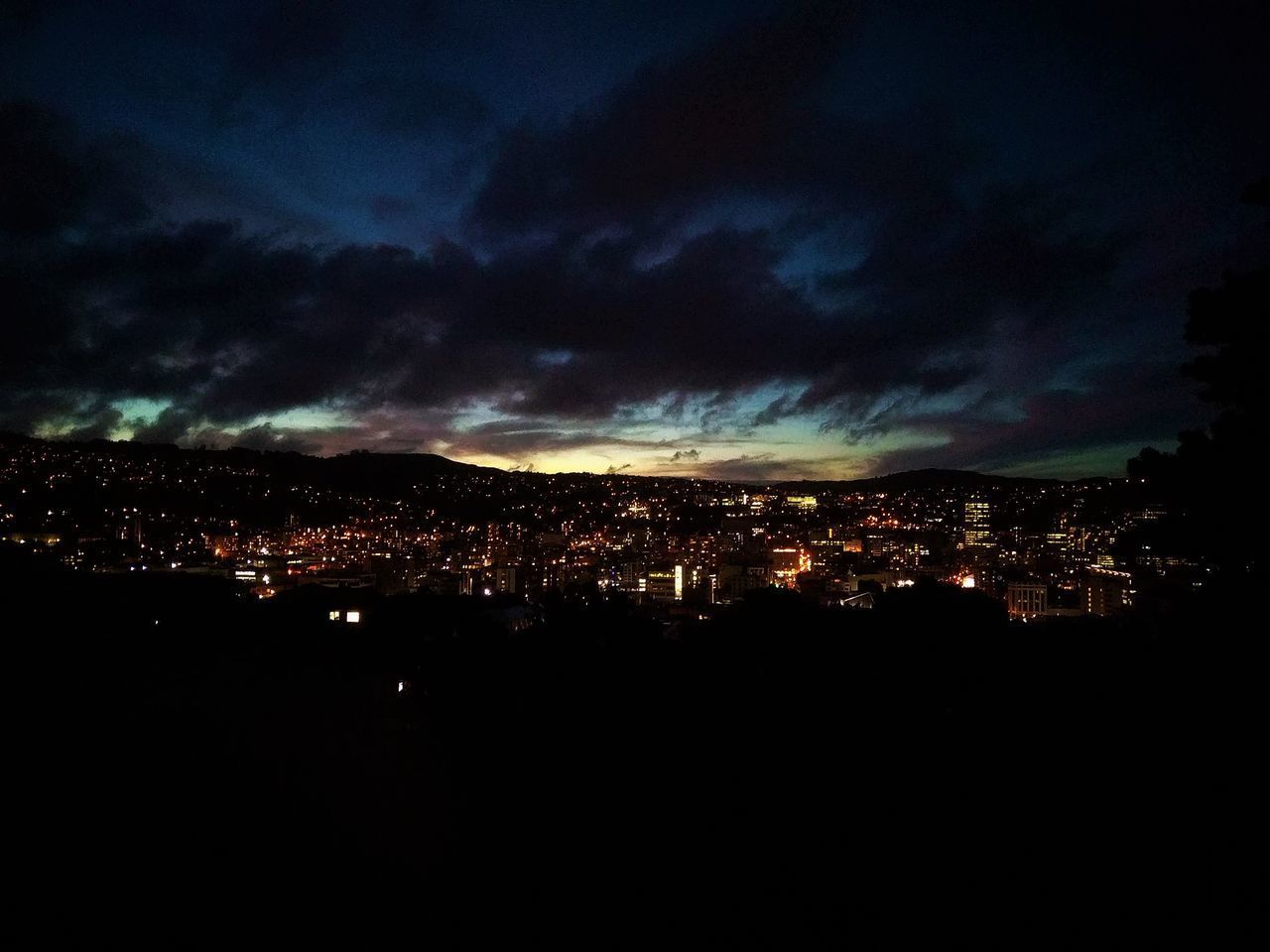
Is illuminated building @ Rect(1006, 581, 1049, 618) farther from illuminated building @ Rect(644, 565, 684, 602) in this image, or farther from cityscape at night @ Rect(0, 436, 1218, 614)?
illuminated building @ Rect(644, 565, 684, 602)

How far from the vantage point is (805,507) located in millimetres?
61781

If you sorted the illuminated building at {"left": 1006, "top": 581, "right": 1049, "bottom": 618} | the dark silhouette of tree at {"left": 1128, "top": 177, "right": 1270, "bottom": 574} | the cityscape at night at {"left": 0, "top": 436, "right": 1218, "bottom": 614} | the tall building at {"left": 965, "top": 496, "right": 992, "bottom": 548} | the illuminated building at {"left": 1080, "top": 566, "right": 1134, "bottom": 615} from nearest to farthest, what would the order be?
the dark silhouette of tree at {"left": 1128, "top": 177, "right": 1270, "bottom": 574} → the illuminated building at {"left": 1080, "top": 566, "right": 1134, "bottom": 615} → the illuminated building at {"left": 1006, "top": 581, "right": 1049, "bottom": 618} → the cityscape at night at {"left": 0, "top": 436, "right": 1218, "bottom": 614} → the tall building at {"left": 965, "top": 496, "right": 992, "bottom": 548}

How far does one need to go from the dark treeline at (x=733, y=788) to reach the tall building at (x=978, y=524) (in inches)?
1647

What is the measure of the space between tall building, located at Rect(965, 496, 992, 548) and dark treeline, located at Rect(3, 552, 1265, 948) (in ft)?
137

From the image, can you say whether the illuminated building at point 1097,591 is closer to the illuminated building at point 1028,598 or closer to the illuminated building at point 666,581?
the illuminated building at point 1028,598

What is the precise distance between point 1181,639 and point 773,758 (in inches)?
115

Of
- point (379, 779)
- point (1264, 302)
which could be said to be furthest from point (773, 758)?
point (1264, 302)

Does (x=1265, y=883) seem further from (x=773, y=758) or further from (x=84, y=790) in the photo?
(x=84, y=790)

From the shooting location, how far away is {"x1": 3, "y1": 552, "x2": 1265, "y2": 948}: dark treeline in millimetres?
4211

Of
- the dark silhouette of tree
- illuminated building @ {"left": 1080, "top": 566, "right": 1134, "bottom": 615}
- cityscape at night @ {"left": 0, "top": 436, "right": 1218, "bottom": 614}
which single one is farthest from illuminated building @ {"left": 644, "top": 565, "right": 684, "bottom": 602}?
the dark silhouette of tree

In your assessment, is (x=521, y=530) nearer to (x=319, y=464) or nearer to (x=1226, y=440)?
(x=319, y=464)

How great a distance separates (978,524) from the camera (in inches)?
1998

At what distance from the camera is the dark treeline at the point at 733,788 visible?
4211 millimetres

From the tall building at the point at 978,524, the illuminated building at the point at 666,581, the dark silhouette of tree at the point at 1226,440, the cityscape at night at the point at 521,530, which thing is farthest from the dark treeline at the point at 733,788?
the tall building at the point at 978,524
